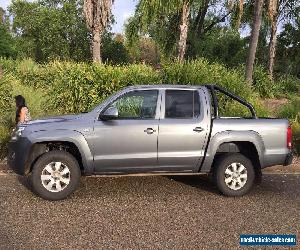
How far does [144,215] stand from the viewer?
6.39 m

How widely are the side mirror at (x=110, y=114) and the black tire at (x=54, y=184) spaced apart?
31.2 inches

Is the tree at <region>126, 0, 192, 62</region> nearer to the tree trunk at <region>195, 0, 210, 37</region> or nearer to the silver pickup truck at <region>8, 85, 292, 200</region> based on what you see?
the tree trunk at <region>195, 0, 210, 37</region>

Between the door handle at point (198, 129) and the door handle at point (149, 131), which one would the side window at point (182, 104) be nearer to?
the door handle at point (198, 129)

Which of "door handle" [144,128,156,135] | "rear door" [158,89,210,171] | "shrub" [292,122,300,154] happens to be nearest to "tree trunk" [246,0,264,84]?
"shrub" [292,122,300,154]

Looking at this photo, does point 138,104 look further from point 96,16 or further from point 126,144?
point 96,16

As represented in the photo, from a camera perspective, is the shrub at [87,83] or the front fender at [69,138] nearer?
the front fender at [69,138]

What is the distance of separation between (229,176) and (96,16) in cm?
1358

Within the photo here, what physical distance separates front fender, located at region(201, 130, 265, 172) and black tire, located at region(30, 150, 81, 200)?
80.7 inches

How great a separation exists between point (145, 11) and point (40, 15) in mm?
17617

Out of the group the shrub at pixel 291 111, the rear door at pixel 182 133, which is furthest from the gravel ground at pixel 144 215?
the shrub at pixel 291 111

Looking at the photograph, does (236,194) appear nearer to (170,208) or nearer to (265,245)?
(170,208)

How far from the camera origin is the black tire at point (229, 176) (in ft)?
24.2

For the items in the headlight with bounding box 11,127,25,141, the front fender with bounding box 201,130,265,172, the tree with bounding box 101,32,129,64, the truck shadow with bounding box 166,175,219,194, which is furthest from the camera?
the tree with bounding box 101,32,129,64

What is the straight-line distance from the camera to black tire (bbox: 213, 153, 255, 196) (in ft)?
24.2
